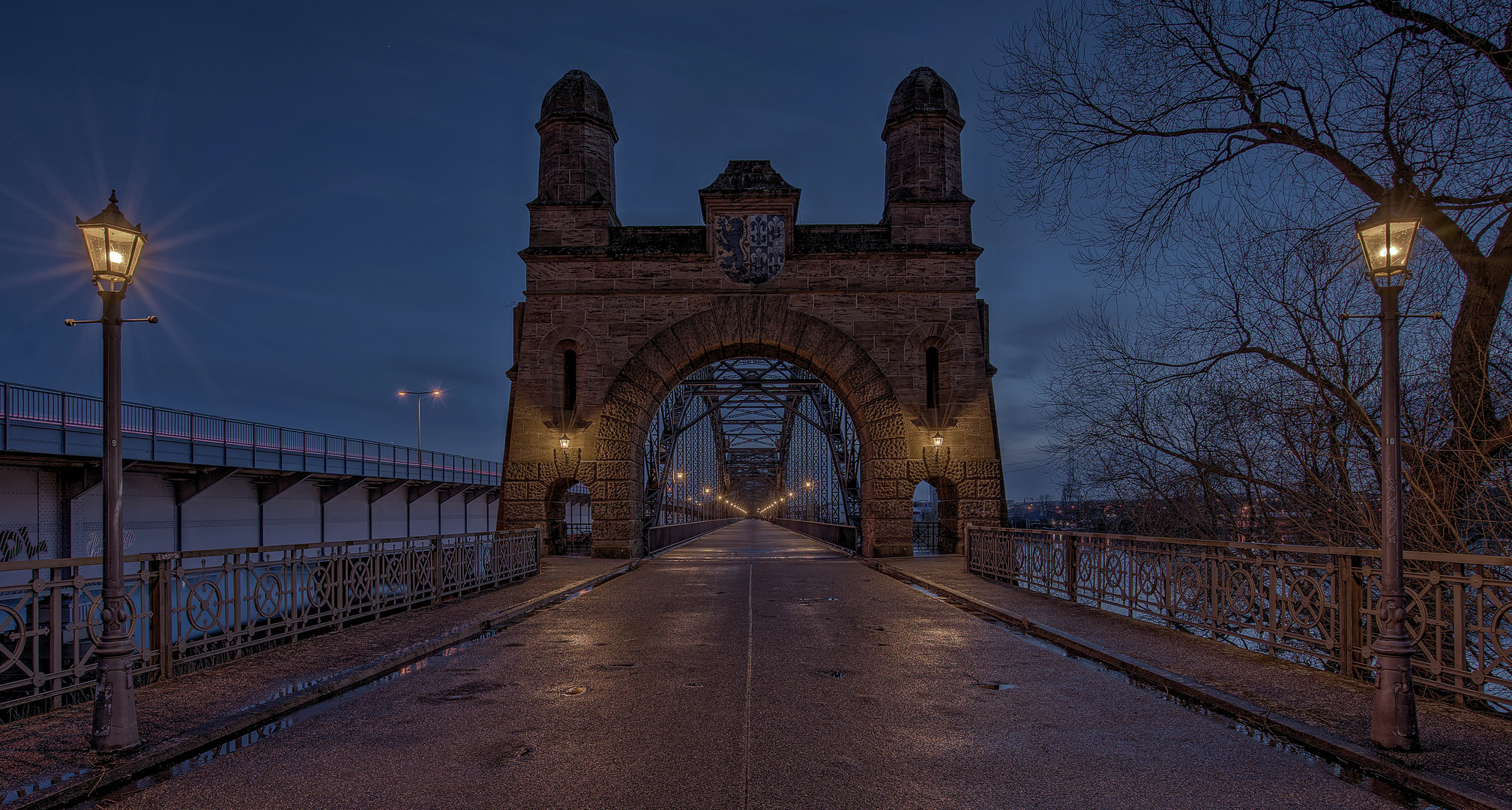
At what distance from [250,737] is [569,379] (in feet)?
58.4

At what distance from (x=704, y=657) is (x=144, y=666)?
4738mm

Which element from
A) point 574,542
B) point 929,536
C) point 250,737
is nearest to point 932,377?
point 929,536

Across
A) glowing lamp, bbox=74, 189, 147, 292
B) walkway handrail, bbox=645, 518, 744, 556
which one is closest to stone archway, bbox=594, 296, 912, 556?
walkway handrail, bbox=645, 518, 744, 556

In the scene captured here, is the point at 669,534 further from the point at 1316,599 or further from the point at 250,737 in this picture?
the point at 250,737

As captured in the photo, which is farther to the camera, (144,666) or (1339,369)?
(1339,369)

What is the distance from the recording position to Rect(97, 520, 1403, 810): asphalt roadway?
4.35 m

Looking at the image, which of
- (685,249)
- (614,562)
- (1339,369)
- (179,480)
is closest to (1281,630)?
(1339,369)

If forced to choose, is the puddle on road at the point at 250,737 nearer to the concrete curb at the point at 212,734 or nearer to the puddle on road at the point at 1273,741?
the concrete curb at the point at 212,734

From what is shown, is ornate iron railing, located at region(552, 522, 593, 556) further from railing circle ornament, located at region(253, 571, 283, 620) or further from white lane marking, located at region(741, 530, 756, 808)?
railing circle ornament, located at region(253, 571, 283, 620)

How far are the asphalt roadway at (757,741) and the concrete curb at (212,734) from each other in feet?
0.89

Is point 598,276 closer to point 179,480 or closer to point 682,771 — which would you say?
point 179,480

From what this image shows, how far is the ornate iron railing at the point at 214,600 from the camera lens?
6.05 m

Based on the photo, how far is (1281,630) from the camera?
7.66m

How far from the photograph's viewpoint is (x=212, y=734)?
548 cm
